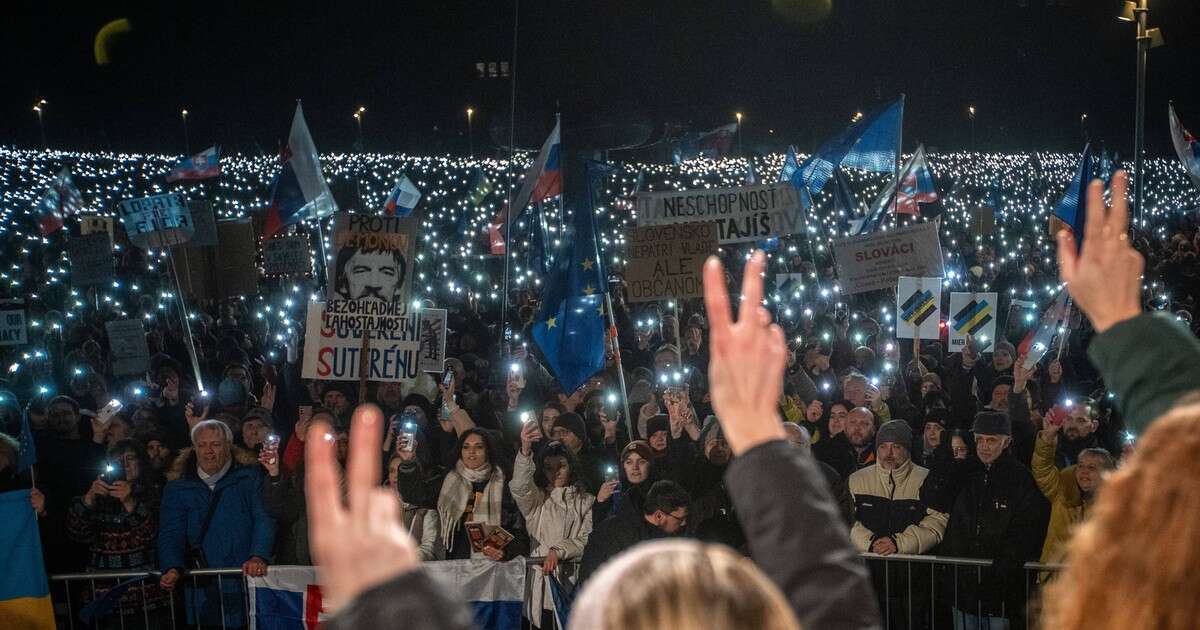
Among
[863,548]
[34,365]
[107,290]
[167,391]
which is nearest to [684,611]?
[863,548]

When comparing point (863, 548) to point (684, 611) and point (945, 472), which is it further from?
point (684, 611)

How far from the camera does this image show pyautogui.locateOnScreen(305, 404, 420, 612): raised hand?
4.25ft

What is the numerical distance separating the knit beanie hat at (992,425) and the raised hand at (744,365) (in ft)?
18.1

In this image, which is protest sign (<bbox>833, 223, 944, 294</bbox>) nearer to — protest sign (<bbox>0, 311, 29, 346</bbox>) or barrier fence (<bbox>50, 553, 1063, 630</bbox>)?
barrier fence (<bbox>50, 553, 1063, 630</bbox>)

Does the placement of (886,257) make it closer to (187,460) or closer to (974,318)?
(974,318)

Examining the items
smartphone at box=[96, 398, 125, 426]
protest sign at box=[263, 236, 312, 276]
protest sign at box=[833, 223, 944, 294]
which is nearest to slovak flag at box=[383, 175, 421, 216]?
protest sign at box=[263, 236, 312, 276]

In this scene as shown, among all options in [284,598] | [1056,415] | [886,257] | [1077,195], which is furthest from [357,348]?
[1077,195]

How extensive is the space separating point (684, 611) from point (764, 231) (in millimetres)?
10827

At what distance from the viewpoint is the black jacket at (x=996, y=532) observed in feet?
20.5

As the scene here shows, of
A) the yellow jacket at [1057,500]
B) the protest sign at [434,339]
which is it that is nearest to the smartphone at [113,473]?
the protest sign at [434,339]

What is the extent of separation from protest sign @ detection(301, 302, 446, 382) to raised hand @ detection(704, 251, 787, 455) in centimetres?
770

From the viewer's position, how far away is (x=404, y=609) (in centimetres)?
125

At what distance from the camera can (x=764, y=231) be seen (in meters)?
11.8

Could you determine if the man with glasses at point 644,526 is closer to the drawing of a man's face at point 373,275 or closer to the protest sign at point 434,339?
the drawing of a man's face at point 373,275
